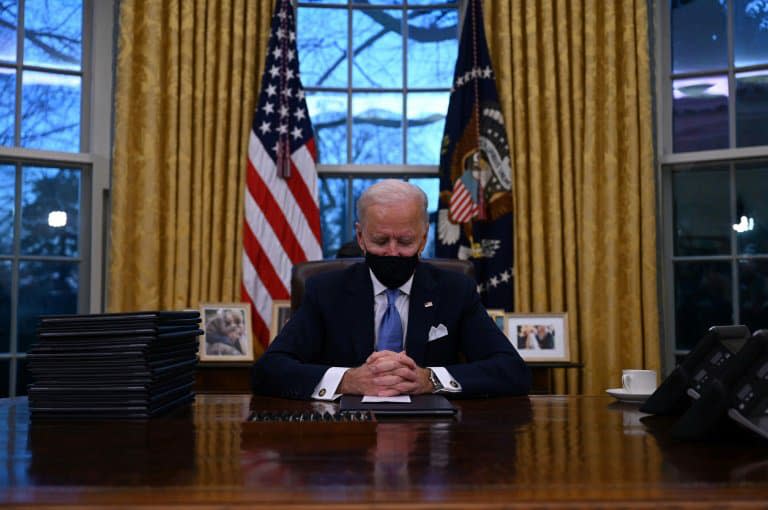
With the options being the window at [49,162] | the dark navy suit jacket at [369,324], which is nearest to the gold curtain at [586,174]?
the dark navy suit jacket at [369,324]

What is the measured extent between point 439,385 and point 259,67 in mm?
2700

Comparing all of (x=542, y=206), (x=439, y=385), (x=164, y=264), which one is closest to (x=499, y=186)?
(x=542, y=206)

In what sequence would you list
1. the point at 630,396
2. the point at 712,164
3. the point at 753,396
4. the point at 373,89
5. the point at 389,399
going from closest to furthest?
the point at 753,396, the point at 389,399, the point at 630,396, the point at 712,164, the point at 373,89

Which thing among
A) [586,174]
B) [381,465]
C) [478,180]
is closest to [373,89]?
[478,180]

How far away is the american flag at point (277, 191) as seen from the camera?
156 inches

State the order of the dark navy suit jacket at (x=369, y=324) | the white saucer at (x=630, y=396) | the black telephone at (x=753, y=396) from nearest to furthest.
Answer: the black telephone at (x=753, y=396) → the white saucer at (x=630, y=396) → the dark navy suit jacket at (x=369, y=324)

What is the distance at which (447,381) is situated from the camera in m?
1.86

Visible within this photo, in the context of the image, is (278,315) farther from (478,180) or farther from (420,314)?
(420,314)

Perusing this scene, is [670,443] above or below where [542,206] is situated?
below

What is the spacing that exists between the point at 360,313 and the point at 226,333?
67.9 inches

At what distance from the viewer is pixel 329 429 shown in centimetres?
122

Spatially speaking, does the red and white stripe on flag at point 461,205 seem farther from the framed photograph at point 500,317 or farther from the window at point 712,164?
the window at point 712,164

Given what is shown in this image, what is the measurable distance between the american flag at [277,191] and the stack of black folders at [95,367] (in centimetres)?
249

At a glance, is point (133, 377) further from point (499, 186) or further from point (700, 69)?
point (700, 69)
